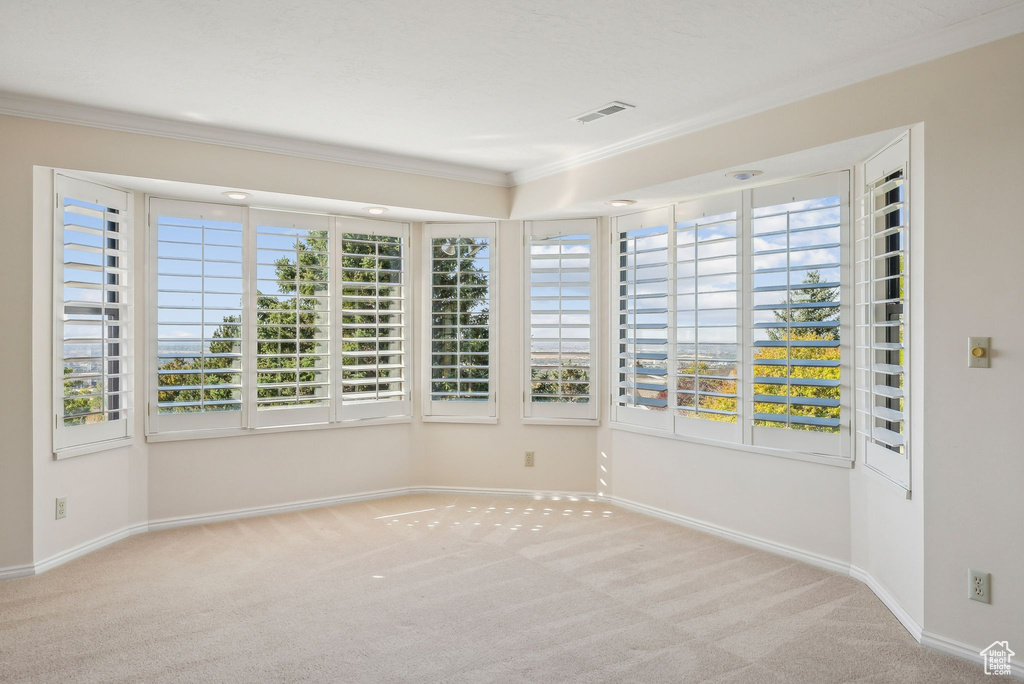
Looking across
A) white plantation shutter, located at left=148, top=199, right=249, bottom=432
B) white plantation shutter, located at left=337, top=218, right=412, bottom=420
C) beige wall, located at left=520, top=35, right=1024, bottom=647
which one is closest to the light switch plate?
beige wall, located at left=520, top=35, right=1024, bottom=647

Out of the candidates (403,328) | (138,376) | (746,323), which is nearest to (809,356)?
(746,323)

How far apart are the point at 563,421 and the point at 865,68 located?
3204 mm

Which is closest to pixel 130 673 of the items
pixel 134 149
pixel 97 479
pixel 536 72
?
pixel 97 479

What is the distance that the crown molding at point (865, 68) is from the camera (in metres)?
2.66

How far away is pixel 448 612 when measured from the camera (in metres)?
3.20

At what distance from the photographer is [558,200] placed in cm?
502

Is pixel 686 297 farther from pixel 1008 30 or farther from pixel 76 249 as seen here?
pixel 76 249

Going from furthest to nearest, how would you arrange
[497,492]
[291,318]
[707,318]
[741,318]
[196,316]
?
[497,492], [291,318], [196,316], [707,318], [741,318]

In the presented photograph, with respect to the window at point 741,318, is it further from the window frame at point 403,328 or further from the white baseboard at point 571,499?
the window frame at point 403,328

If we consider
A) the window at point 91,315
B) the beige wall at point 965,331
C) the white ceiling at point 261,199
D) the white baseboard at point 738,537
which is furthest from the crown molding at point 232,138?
the beige wall at point 965,331

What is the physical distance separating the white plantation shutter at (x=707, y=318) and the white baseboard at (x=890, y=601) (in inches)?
40.0

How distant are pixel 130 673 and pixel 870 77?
4.09m

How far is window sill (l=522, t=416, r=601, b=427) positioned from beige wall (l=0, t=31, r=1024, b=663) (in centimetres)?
7

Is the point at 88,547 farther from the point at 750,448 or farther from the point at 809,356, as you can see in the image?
the point at 809,356
